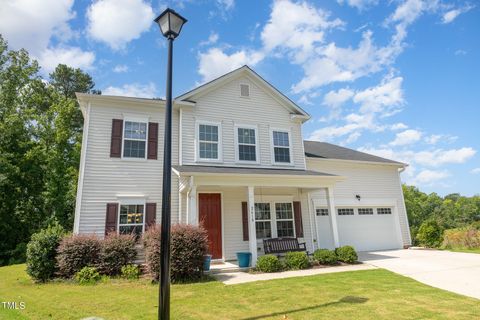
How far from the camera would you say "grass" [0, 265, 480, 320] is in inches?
210

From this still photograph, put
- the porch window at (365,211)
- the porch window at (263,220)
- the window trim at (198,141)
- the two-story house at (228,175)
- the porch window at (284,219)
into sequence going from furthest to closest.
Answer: the porch window at (365,211), the porch window at (284,219), the porch window at (263,220), the window trim at (198,141), the two-story house at (228,175)

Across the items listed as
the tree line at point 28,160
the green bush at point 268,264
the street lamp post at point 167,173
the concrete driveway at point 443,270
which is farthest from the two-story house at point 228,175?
the tree line at point 28,160

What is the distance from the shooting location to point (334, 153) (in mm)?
17141

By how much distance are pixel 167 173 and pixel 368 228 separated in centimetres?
1444

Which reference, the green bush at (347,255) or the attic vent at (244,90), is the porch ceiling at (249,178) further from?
the attic vent at (244,90)

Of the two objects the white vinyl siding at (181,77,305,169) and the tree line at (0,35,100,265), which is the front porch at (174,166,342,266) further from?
the tree line at (0,35,100,265)

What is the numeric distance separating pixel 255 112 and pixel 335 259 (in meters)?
7.43

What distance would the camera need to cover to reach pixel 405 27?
10664mm

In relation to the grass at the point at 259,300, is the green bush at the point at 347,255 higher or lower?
higher

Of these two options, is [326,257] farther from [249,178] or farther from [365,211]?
[365,211]

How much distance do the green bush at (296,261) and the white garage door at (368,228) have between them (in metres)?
5.36

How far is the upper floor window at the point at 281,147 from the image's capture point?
13.9 m

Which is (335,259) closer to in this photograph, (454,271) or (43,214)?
(454,271)

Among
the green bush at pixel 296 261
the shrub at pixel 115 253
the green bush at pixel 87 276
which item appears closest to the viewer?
the green bush at pixel 87 276
